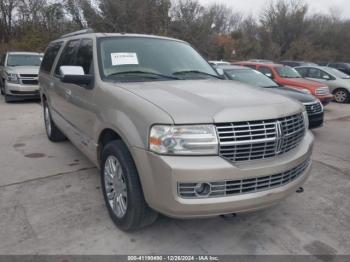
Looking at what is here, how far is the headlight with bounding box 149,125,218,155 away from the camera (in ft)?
8.09

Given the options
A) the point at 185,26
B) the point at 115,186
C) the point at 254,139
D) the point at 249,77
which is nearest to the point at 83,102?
the point at 115,186

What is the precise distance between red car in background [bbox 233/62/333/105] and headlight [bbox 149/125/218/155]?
27.0ft

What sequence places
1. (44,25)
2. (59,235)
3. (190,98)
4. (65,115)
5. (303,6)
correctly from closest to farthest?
(190,98), (59,235), (65,115), (44,25), (303,6)

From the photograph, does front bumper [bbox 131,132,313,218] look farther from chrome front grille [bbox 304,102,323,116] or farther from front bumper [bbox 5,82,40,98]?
front bumper [bbox 5,82,40,98]

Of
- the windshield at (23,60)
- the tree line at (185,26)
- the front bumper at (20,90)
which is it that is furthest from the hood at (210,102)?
the tree line at (185,26)

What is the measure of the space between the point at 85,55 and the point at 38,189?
1.73 meters

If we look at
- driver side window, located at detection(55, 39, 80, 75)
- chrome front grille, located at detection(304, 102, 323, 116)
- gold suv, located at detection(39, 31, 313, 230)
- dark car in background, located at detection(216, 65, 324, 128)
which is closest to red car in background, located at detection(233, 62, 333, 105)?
dark car in background, located at detection(216, 65, 324, 128)

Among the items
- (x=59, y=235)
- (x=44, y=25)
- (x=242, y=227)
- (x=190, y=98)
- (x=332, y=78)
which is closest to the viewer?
(x=190, y=98)

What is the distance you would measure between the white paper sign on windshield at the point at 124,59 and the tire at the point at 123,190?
1.02 meters

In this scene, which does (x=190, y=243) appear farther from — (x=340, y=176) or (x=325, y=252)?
(x=340, y=176)

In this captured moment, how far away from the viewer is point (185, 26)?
3081 cm

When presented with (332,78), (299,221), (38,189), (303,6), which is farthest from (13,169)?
(303,6)

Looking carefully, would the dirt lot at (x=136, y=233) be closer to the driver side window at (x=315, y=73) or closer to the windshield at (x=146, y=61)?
the windshield at (x=146, y=61)

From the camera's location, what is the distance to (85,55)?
13.0 feet
